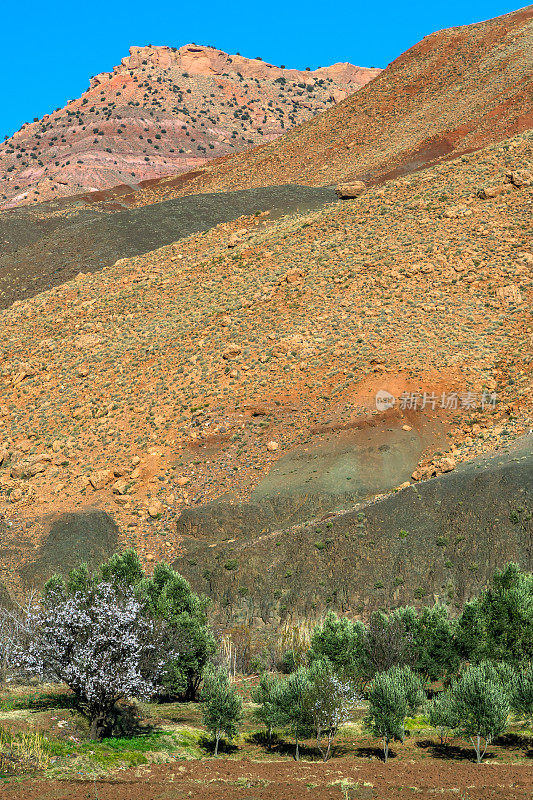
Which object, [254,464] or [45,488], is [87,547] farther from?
[254,464]

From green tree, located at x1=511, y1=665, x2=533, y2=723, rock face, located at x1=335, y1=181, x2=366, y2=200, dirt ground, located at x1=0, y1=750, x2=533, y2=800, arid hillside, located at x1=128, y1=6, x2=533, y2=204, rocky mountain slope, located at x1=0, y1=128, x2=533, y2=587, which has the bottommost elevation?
dirt ground, located at x1=0, y1=750, x2=533, y2=800

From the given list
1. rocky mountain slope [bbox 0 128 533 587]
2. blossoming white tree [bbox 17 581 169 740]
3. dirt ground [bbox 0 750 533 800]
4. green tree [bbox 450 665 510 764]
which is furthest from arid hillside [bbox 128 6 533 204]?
dirt ground [bbox 0 750 533 800]

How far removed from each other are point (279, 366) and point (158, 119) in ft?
344

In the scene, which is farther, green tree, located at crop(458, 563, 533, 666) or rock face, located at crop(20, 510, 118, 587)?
rock face, located at crop(20, 510, 118, 587)

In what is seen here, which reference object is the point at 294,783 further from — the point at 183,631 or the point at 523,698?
the point at 183,631

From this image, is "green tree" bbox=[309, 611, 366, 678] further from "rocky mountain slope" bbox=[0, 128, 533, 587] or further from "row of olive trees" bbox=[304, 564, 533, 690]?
"rocky mountain slope" bbox=[0, 128, 533, 587]

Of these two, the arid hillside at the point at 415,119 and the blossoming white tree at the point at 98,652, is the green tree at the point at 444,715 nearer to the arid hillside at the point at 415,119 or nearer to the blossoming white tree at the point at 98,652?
the blossoming white tree at the point at 98,652

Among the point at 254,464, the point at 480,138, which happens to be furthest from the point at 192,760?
the point at 480,138

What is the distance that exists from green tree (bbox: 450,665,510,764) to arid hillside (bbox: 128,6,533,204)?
171 feet

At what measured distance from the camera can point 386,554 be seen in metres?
34.3

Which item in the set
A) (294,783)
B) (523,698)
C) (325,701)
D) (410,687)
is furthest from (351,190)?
(294,783)

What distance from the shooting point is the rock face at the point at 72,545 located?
117 feet

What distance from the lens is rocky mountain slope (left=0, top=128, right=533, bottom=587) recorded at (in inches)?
1542

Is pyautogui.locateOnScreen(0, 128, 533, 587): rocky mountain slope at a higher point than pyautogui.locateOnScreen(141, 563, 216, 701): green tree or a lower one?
higher
